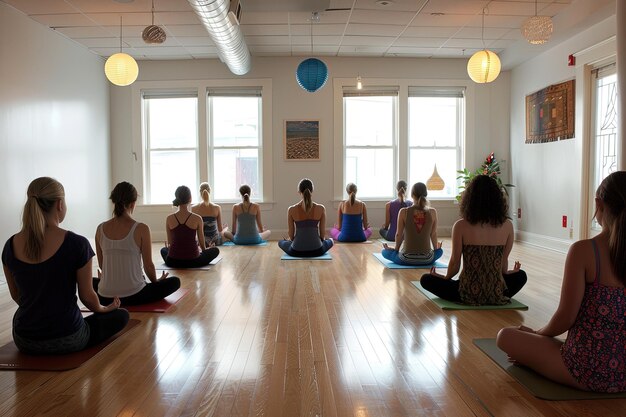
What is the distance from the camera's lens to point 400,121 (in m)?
9.16

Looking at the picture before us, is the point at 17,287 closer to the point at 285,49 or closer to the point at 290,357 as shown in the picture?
the point at 290,357

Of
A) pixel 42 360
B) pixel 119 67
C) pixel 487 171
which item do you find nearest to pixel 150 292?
pixel 42 360

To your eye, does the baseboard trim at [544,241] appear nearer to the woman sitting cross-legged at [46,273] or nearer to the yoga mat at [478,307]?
the yoga mat at [478,307]

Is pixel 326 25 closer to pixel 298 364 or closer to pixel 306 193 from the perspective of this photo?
pixel 306 193

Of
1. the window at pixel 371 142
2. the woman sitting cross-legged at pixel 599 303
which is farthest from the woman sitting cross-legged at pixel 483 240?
the window at pixel 371 142

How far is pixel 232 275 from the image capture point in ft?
17.6

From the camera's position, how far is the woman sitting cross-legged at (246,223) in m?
7.66

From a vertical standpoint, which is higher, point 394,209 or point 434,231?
point 394,209

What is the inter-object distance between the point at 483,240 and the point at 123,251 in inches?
107

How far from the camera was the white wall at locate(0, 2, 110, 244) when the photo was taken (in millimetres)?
5836

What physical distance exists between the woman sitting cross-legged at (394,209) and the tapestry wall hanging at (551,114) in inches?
93.9

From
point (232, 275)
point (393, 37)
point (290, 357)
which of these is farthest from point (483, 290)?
point (393, 37)

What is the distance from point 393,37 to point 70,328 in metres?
6.58

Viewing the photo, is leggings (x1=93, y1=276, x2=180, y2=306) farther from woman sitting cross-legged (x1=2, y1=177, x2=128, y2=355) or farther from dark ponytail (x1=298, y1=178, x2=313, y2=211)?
dark ponytail (x1=298, y1=178, x2=313, y2=211)
